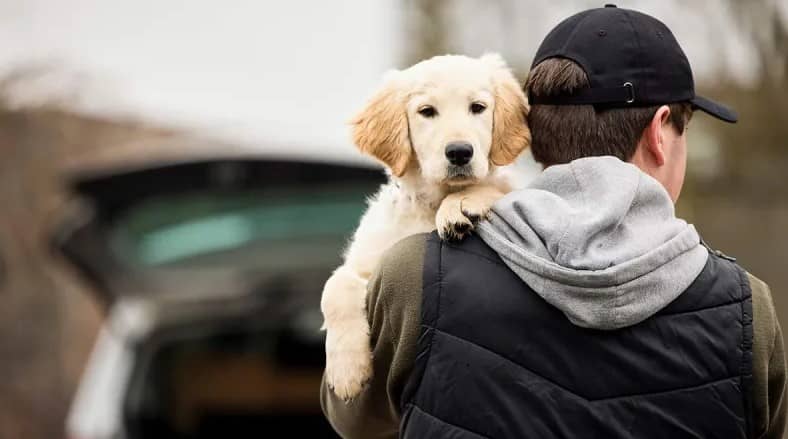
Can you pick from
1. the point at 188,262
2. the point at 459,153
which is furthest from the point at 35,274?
the point at 459,153

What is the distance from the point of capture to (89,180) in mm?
6352

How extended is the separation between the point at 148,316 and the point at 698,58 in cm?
326

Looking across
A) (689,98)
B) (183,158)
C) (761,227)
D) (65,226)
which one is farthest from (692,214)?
(689,98)

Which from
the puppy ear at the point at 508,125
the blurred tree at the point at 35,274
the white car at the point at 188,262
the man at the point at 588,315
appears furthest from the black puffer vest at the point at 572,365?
the blurred tree at the point at 35,274

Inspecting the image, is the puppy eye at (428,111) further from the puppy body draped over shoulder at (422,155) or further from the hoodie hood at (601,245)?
the hoodie hood at (601,245)

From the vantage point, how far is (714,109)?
2480mm

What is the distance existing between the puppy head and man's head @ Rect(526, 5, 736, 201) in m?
0.08

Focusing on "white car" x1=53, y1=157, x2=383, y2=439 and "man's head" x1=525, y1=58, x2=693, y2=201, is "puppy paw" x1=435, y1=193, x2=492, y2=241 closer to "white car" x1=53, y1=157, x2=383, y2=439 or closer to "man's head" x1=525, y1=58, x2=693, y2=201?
"man's head" x1=525, y1=58, x2=693, y2=201

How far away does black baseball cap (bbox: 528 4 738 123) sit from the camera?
2.34m

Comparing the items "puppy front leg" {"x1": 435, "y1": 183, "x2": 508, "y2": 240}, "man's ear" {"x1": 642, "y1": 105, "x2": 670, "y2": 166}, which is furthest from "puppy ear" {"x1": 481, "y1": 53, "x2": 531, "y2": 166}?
"man's ear" {"x1": 642, "y1": 105, "x2": 670, "y2": 166}

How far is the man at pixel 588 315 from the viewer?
2.21 metres

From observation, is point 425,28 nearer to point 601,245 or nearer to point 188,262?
point 188,262

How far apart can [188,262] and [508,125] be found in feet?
15.8

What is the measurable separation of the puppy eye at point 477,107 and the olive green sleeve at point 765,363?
1.91 feet
